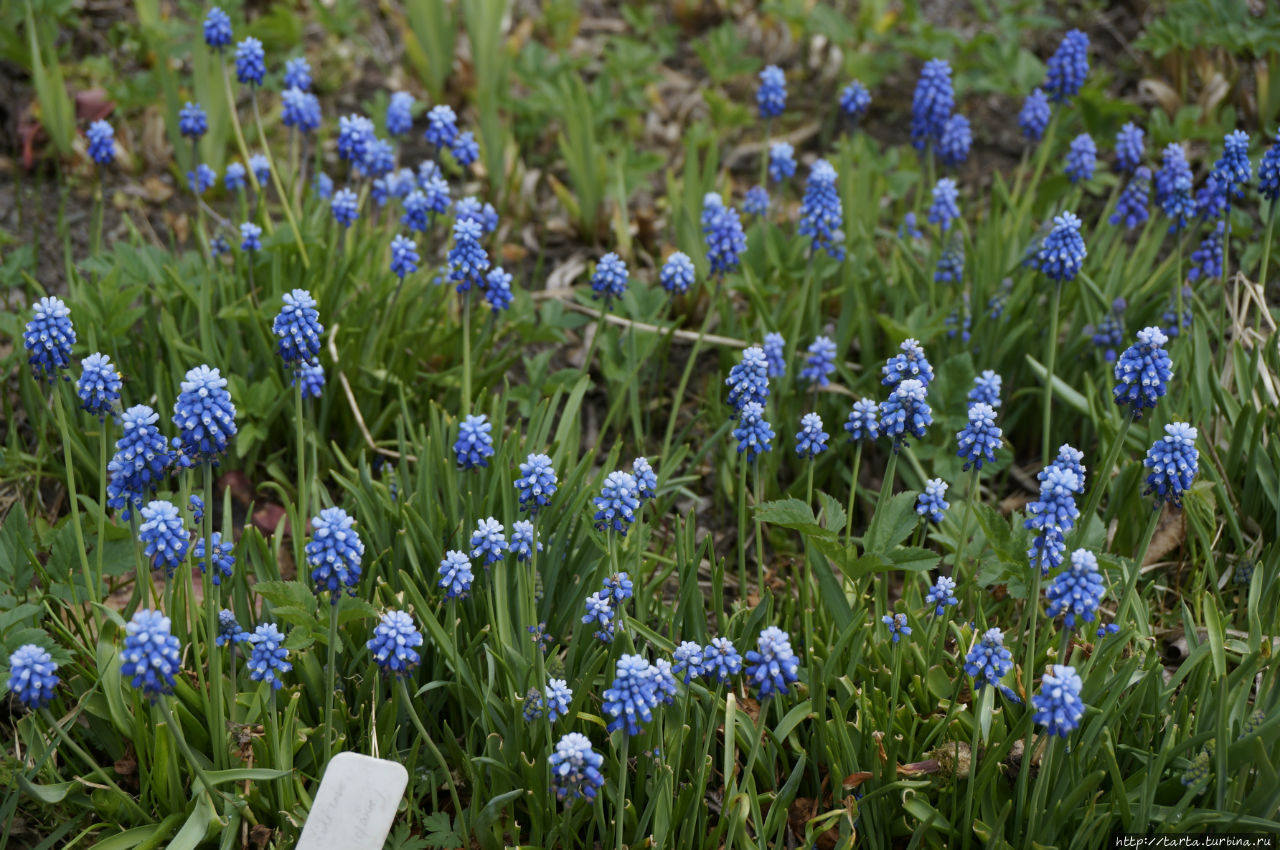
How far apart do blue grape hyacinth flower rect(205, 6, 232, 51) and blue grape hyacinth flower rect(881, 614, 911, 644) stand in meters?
3.62

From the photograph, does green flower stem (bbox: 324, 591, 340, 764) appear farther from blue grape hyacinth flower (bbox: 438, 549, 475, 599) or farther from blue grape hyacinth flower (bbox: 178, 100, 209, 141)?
blue grape hyacinth flower (bbox: 178, 100, 209, 141)

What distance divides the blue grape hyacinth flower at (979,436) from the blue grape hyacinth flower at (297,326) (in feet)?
6.01

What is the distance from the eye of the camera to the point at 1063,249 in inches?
141

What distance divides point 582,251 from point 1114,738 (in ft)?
12.8

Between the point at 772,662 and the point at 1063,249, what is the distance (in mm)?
1820

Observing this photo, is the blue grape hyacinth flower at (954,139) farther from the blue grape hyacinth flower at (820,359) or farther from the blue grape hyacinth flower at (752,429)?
the blue grape hyacinth flower at (752,429)

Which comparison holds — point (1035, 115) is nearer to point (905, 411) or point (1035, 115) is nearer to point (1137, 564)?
point (905, 411)

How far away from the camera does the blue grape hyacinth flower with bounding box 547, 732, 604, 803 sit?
8.47 ft

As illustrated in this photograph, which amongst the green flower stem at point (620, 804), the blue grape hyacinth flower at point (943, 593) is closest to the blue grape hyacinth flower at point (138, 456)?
the green flower stem at point (620, 804)

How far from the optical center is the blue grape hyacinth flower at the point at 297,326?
121 inches

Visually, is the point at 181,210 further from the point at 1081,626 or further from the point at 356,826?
the point at 1081,626

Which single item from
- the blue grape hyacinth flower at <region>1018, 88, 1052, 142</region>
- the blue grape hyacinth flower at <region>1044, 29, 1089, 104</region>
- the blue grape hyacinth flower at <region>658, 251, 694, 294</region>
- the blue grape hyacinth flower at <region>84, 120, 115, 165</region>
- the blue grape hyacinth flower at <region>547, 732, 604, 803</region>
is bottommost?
the blue grape hyacinth flower at <region>547, 732, 604, 803</region>

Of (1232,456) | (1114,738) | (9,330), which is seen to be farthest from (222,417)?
(1232,456)

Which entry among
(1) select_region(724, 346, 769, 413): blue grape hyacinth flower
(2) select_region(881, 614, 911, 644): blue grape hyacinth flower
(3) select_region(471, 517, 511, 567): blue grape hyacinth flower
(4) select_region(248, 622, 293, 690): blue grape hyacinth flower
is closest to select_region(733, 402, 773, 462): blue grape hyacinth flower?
(1) select_region(724, 346, 769, 413): blue grape hyacinth flower
